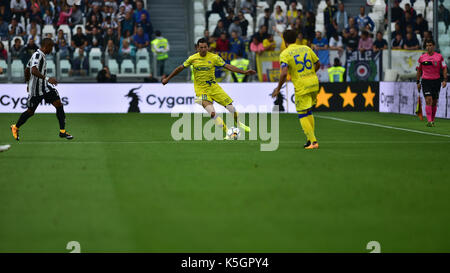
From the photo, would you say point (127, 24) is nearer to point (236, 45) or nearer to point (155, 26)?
point (155, 26)

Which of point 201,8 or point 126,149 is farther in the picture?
point 201,8

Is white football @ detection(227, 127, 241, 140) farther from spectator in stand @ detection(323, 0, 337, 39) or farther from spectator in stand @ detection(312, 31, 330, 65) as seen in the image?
spectator in stand @ detection(323, 0, 337, 39)

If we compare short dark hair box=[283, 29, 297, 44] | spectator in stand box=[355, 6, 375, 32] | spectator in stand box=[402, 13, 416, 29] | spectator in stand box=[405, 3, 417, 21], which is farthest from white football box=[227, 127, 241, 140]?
spectator in stand box=[405, 3, 417, 21]

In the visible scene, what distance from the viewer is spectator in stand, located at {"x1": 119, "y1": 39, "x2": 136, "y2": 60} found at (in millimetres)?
30633

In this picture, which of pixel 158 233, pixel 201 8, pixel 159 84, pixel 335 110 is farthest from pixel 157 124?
pixel 158 233

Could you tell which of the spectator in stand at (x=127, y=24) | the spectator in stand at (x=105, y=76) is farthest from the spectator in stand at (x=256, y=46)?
the spectator in stand at (x=105, y=76)

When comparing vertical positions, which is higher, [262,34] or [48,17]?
[48,17]

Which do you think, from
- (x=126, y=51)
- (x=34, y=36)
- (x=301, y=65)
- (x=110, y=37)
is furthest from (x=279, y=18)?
(x=301, y=65)

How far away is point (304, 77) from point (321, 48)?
1703cm

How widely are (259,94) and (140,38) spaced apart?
542 centimetres

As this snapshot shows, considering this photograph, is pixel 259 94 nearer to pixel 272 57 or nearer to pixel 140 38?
pixel 272 57

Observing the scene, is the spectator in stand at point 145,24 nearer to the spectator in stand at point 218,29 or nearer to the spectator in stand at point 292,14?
the spectator in stand at point 218,29
